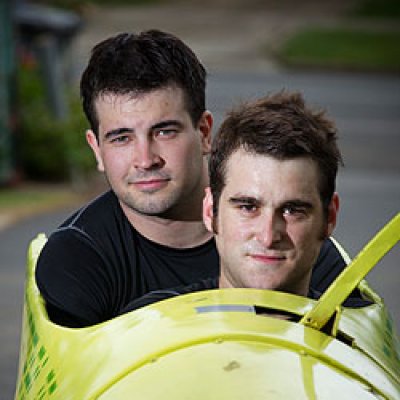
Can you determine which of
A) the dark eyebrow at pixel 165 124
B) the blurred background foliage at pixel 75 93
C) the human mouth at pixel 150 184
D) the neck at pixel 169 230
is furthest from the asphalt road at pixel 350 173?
the blurred background foliage at pixel 75 93

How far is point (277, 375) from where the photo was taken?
327 cm

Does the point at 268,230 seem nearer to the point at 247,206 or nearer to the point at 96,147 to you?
the point at 247,206

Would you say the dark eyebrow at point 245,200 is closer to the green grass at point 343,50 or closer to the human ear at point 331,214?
the human ear at point 331,214

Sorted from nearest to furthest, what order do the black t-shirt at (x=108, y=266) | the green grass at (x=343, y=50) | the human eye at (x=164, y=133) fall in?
the black t-shirt at (x=108, y=266)
the human eye at (x=164, y=133)
the green grass at (x=343, y=50)

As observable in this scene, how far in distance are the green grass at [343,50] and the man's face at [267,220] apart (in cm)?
2312

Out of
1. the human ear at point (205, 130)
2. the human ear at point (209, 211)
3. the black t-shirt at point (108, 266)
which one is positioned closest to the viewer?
the human ear at point (209, 211)

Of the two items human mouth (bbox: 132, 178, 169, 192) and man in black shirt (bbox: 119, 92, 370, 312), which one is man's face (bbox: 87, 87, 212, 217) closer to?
human mouth (bbox: 132, 178, 169, 192)

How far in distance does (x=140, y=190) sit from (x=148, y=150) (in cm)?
13

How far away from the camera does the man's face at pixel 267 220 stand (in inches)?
148

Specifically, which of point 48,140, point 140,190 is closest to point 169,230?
point 140,190

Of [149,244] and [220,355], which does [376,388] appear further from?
[149,244]

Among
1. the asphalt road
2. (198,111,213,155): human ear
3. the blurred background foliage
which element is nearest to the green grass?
the blurred background foliage

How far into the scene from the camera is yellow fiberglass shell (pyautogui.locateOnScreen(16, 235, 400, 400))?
3260 millimetres

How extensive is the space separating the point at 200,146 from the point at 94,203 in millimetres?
389
